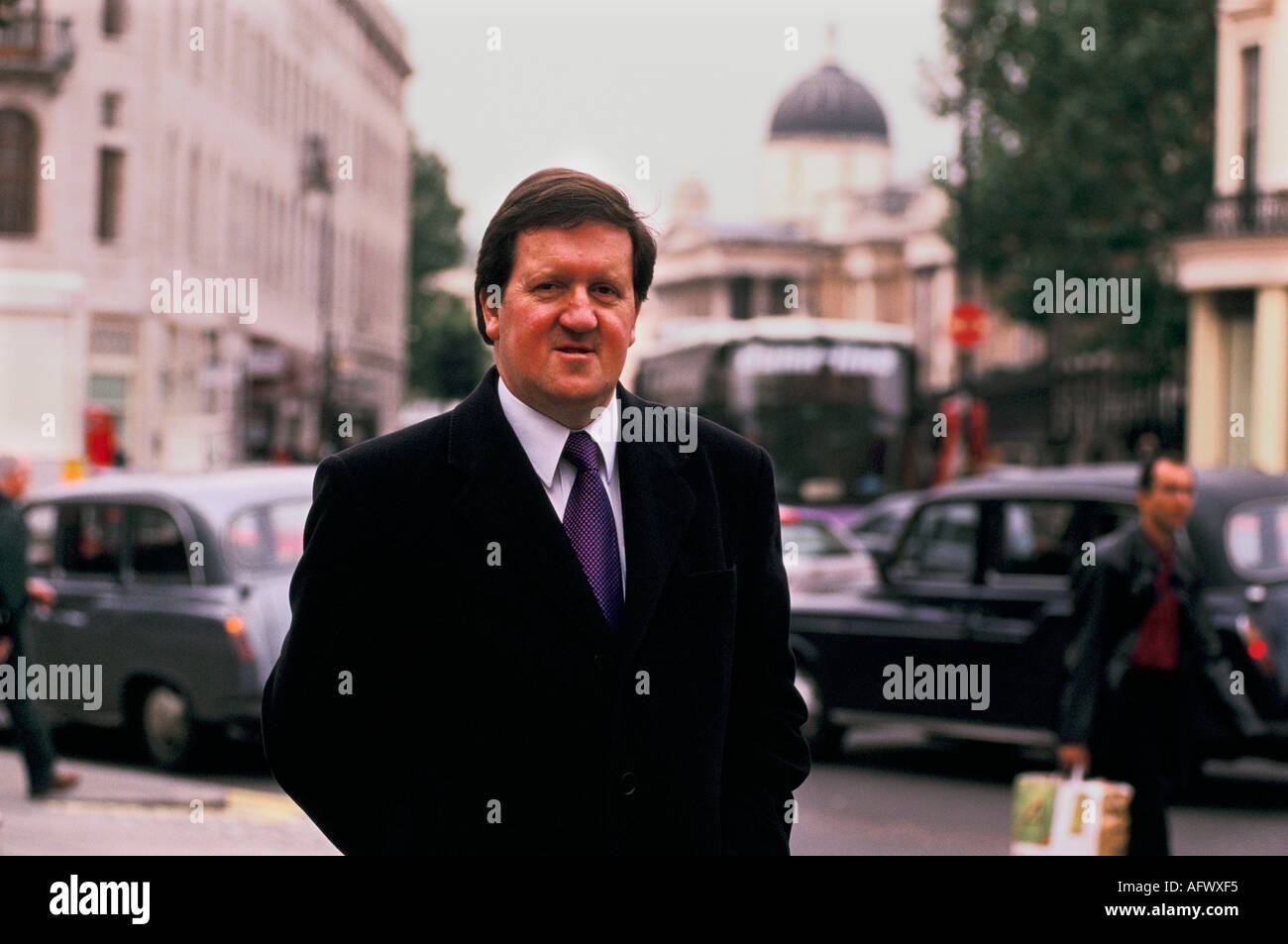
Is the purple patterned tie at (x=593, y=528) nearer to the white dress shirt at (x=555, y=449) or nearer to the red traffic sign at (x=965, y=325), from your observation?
the white dress shirt at (x=555, y=449)

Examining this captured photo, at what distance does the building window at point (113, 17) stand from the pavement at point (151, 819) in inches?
1312

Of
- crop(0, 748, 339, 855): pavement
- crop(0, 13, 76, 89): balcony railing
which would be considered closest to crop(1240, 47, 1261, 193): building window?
crop(0, 13, 76, 89): balcony railing

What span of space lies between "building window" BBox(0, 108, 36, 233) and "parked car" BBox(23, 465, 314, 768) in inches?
1212

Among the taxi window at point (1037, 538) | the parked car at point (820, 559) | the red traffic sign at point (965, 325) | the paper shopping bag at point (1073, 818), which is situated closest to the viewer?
the paper shopping bag at point (1073, 818)

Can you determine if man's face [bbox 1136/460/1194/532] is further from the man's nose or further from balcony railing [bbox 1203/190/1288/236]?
balcony railing [bbox 1203/190/1288/236]

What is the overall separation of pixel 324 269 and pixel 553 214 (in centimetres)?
4708

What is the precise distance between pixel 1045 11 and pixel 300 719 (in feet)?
140

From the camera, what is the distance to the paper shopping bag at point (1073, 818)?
8000 millimetres

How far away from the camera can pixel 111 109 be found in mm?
44094

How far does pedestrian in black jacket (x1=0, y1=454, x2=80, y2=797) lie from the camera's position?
37.5ft

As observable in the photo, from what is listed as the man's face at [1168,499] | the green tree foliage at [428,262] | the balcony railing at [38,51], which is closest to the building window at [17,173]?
the balcony railing at [38,51]

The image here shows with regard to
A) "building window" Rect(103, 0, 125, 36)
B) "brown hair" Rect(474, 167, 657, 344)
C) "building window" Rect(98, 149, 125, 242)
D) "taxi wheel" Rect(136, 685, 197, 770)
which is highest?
"building window" Rect(103, 0, 125, 36)

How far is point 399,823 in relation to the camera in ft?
11.5
